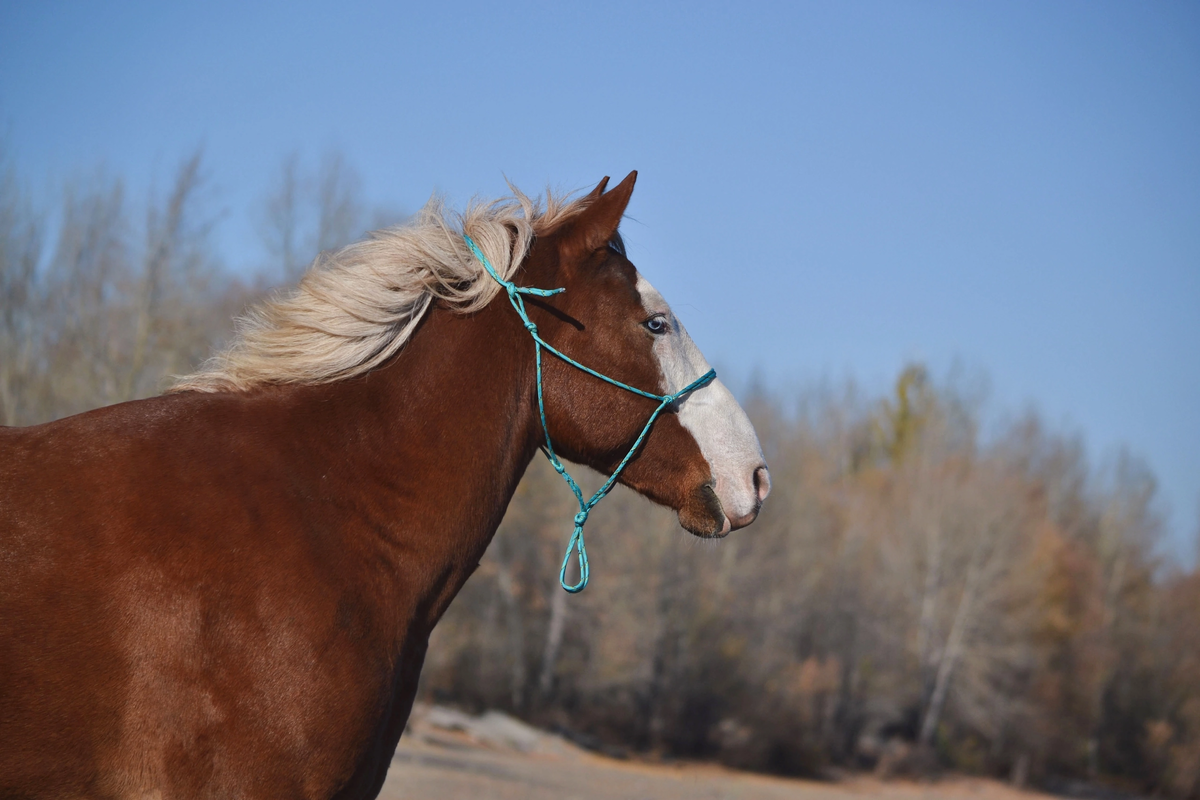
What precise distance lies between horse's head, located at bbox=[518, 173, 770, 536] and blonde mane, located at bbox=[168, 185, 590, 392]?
19cm

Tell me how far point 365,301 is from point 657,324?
3.55ft

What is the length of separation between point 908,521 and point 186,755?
4363cm

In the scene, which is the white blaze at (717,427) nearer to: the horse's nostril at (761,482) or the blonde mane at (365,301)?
the horse's nostril at (761,482)

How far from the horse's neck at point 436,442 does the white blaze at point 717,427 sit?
1.70 feet

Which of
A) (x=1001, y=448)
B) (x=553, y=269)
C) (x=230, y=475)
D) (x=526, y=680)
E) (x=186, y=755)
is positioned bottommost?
(x=526, y=680)

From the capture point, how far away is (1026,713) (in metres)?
39.4

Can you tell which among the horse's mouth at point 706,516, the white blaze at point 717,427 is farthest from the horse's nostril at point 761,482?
the horse's mouth at point 706,516

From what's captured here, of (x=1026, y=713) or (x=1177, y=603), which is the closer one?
(x=1026, y=713)

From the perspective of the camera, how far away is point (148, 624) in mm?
2598

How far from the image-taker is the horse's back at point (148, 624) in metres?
2.50

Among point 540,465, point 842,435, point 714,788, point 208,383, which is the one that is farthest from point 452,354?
point 842,435

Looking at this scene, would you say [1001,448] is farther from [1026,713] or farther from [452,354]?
[452,354]

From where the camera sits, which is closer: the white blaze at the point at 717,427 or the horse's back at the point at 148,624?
the horse's back at the point at 148,624

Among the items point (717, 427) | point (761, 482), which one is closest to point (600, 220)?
point (717, 427)
